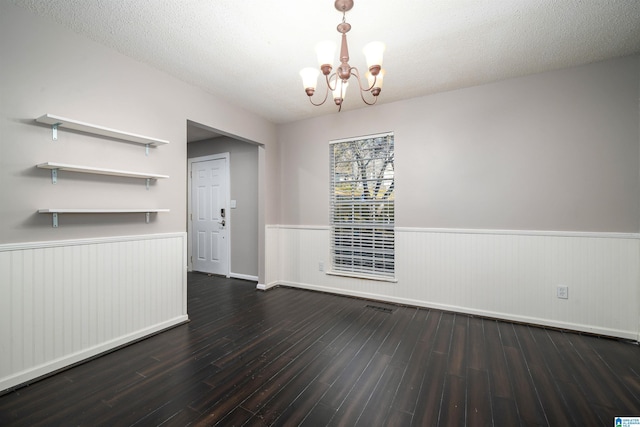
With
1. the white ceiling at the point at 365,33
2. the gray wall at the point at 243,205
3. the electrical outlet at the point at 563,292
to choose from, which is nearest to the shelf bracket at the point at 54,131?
the white ceiling at the point at 365,33

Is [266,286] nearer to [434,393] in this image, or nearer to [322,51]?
[434,393]

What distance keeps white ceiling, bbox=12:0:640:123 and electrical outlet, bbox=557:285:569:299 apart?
223 cm

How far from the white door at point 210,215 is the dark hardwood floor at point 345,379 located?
92.5 inches

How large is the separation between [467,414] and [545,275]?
203 centimetres

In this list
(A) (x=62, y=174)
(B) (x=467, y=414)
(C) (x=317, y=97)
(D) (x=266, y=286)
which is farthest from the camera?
(D) (x=266, y=286)

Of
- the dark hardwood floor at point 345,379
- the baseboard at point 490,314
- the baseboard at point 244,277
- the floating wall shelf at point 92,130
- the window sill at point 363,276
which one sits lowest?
the dark hardwood floor at point 345,379

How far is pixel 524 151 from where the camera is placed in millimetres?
2990

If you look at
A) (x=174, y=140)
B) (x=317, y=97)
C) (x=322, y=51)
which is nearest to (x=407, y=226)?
(x=317, y=97)

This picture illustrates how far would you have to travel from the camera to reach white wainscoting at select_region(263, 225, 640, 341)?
2.65 meters

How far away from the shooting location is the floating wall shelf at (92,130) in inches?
80.1

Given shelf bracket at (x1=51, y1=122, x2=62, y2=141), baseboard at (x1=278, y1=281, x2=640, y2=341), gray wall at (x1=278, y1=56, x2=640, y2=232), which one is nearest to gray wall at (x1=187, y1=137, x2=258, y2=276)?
baseboard at (x1=278, y1=281, x2=640, y2=341)

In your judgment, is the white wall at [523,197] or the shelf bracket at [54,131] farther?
the white wall at [523,197]

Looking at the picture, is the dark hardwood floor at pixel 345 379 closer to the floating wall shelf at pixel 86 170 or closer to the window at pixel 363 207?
the window at pixel 363 207

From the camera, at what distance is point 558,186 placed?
2.86m
